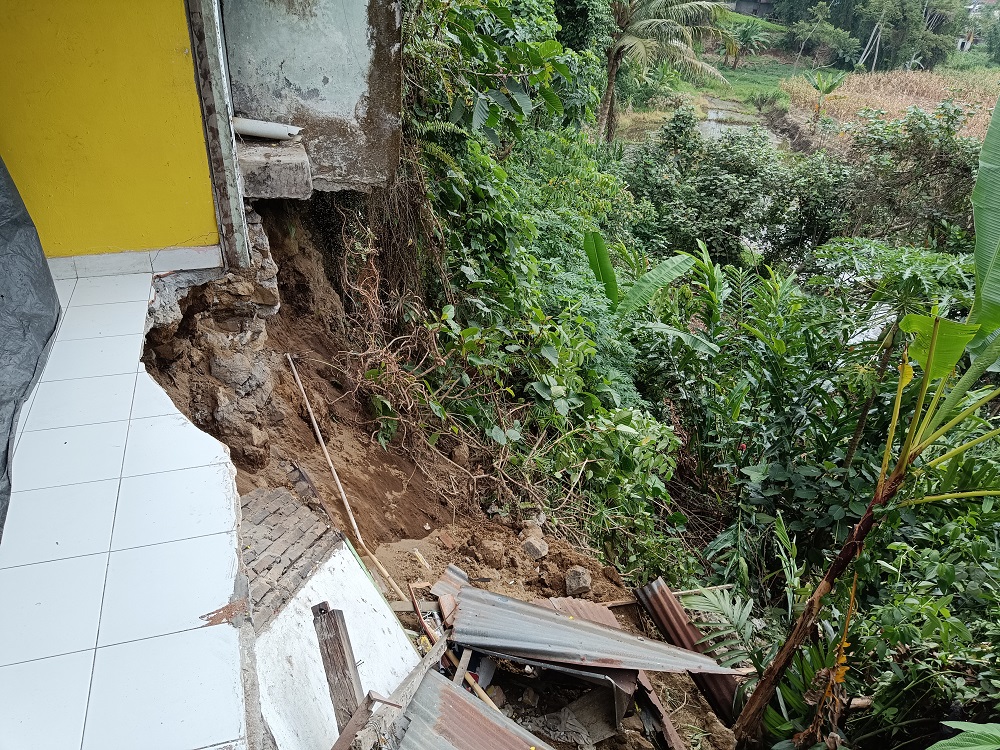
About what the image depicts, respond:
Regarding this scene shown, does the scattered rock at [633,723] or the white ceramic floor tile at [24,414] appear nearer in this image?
the white ceramic floor tile at [24,414]

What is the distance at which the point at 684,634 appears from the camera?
3445 mm

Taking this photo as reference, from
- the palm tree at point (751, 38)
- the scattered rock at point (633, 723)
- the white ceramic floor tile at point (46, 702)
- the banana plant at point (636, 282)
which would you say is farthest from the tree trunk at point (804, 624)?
the palm tree at point (751, 38)

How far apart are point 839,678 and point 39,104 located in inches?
153

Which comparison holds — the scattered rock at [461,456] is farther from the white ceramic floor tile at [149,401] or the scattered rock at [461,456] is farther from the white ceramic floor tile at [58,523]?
the white ceramic floor tile at [58,523]

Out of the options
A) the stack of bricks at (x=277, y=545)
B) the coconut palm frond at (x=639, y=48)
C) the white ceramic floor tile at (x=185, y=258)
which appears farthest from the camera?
the coconut palm frond at (x=639, y=48)

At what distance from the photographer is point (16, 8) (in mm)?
2469

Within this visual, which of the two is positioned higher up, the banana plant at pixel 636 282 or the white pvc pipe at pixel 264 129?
the white pvc pipe at pixel 264 129

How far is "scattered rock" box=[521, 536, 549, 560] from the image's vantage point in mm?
3709

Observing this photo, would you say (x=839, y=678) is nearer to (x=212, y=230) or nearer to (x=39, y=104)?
(x=212, y=230)

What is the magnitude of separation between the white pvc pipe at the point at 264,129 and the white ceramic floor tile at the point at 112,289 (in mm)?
1101

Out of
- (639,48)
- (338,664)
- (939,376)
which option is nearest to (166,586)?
(338,664)

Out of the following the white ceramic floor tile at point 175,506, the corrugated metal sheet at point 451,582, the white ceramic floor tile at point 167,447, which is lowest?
the corrugated metal sheet at point 451,582

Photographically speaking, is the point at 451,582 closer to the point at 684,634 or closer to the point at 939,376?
the point at 684,634

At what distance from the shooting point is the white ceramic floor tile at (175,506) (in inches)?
76.2
